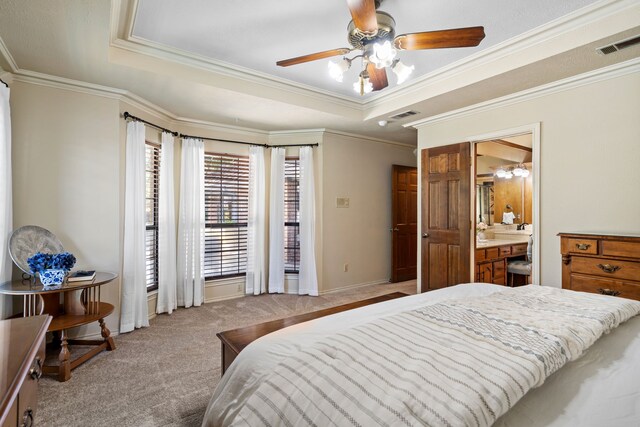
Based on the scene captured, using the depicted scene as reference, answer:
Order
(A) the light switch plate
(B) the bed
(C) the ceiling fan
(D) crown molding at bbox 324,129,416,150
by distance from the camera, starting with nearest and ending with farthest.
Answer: (B) the bed
(C) the ceiling fan
(D) crown molding at bbox 324,129,416,150
(A) the light switch plate

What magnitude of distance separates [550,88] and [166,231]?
4.41 metres

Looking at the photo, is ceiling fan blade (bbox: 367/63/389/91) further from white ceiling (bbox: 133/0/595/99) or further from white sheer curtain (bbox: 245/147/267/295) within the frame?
white sheer curtain (bbox: 245/147/267/295)

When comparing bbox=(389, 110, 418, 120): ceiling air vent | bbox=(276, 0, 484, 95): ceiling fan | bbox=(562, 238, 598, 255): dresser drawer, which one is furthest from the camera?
bbox=(389, 110, 418, 120): ceiling air vent

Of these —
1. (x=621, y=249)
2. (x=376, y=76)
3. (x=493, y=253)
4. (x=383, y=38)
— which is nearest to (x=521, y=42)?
(x=376, y=76)

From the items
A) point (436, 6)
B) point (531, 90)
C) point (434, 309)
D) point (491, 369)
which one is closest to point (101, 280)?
point (434, 309)

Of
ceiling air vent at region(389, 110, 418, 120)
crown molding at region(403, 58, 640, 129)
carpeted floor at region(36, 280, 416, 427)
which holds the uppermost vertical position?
ceiling air vent at region(389, 110, 418, 120)

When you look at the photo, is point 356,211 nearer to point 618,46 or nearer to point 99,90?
point 618,46

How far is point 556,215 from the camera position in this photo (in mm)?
3020

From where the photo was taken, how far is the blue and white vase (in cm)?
240

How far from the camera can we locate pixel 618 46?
233 cm

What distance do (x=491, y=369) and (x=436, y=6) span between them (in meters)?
2.36

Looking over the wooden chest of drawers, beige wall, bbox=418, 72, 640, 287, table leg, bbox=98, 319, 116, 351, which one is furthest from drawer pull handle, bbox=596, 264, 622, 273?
table leg, bbox=98, 319, 116, 351

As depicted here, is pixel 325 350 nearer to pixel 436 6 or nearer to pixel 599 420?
pixel 599 420

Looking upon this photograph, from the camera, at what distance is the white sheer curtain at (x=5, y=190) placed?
234 cm
